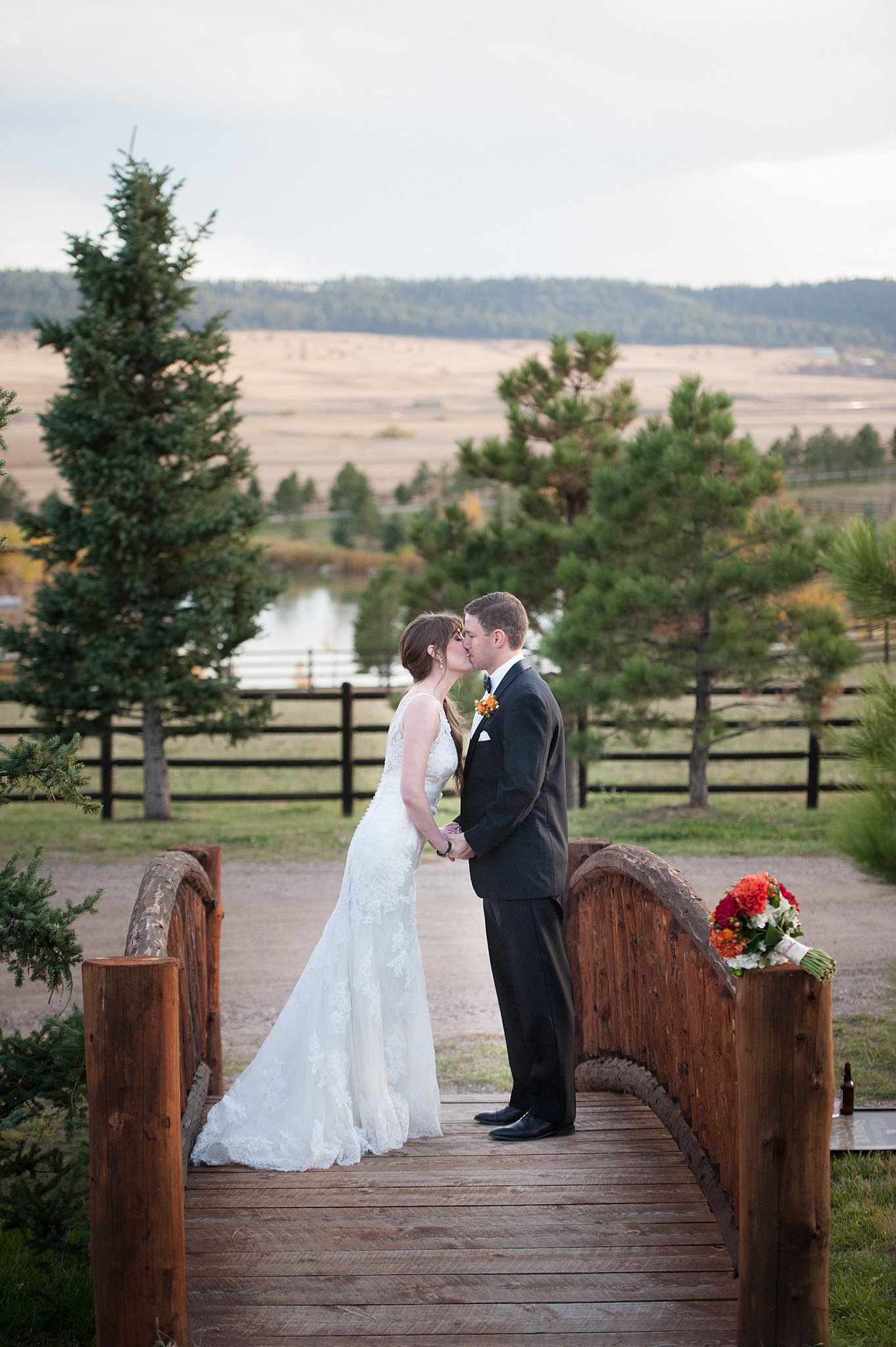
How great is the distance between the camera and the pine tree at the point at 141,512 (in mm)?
12344

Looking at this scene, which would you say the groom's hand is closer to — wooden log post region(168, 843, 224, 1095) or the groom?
the groom

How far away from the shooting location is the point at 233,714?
41.8ft

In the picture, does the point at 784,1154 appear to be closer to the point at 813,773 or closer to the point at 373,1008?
the point at 373,1008

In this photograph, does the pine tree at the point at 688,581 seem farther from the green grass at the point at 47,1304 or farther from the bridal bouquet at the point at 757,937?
the bridal bouquet at the point at 757,937

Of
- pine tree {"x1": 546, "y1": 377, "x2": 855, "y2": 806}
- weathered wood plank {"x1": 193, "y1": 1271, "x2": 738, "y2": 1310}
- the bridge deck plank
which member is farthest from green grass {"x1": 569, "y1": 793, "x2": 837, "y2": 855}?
weathered wood plank {"x1": 193, "y1": 1271, "x2": 738, "y2": 1310}

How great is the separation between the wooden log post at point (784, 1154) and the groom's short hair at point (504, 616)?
1.68 meters

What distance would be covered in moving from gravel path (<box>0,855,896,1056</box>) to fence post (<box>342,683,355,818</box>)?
2.42m

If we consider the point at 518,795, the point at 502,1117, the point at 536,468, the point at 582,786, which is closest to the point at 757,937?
the point at 518,795

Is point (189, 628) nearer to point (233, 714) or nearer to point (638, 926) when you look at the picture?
point (233, 714)

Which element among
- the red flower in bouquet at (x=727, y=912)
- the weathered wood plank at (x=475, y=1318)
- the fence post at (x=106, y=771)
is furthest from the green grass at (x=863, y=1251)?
the fence post at (x=106, y=771)

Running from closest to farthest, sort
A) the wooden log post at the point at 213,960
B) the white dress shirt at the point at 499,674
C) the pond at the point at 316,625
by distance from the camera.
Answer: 1. the white dress shirt at the point at 499,674
2. the wooden log post at the point at 213,960
3. the pond at the point at 316,625

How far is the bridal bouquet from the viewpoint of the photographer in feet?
9.09

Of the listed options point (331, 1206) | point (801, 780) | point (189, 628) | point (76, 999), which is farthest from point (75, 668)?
point (801, 780)

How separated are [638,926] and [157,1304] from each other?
6.88 feet
